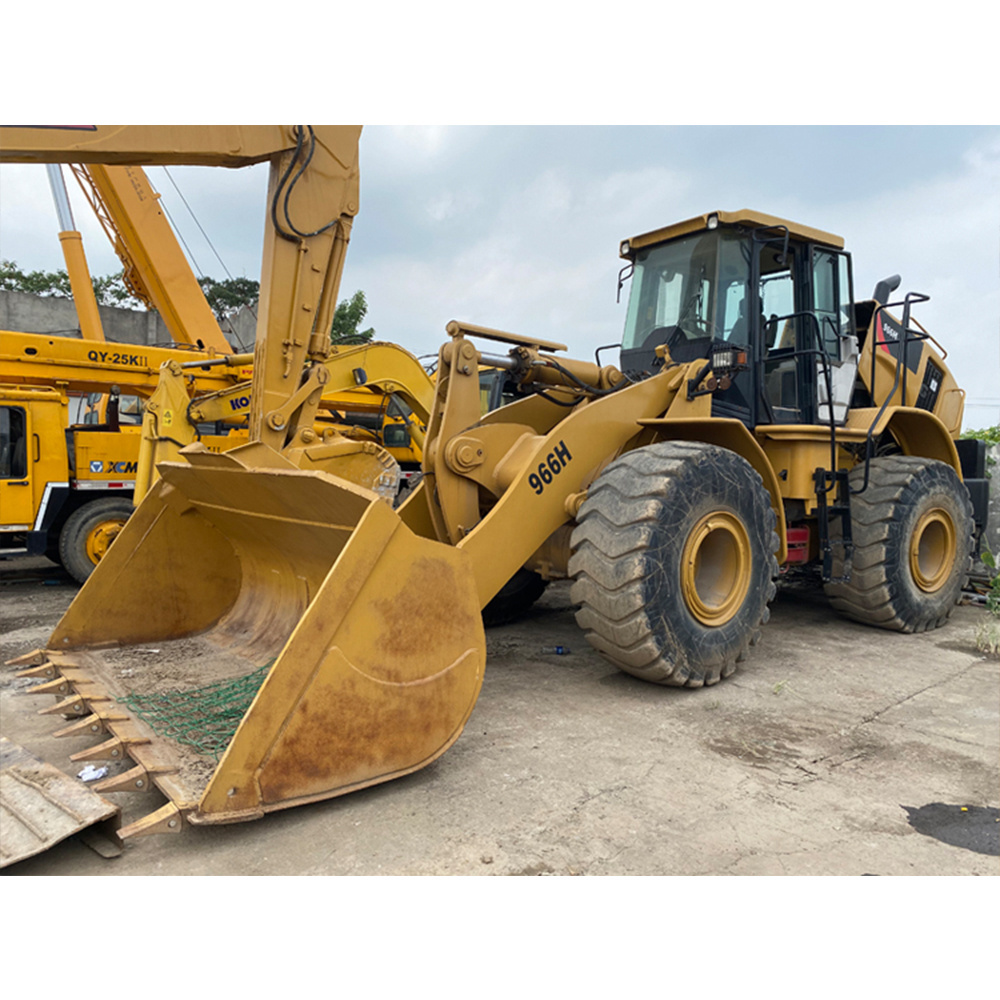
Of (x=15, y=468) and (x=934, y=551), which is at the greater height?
(x=15, y=468)

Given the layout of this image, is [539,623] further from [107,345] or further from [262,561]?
[107,345]

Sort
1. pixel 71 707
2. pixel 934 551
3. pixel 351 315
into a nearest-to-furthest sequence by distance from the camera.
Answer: pixel 71 707, pixel 934 551, pixel 351 315

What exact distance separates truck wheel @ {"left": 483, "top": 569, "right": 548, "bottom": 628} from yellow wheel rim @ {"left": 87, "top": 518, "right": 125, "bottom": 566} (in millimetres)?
4827

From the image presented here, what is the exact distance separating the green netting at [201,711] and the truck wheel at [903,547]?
4.27 meters

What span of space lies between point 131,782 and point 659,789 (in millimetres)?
1950

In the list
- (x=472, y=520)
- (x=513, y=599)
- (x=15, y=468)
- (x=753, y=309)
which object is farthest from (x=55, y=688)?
(x=15, y=468)

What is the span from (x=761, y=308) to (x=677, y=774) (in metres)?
3.46

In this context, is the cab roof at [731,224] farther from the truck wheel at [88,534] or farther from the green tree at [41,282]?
the green tree at [41,282]

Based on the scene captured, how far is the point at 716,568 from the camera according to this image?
15.1 ft

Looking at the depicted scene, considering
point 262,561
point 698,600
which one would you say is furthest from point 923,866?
point 262,561

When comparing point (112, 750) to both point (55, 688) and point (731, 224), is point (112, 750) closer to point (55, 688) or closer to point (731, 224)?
point (55, 688)

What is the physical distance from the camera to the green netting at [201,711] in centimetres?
311

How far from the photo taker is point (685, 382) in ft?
15.3

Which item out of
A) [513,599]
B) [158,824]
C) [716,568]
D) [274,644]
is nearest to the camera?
[158,824]
